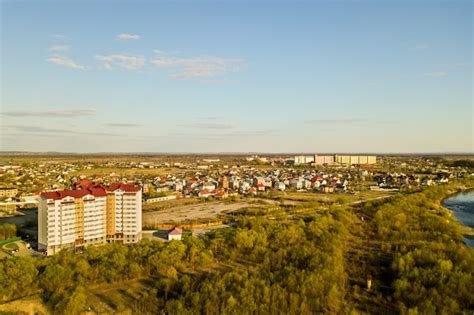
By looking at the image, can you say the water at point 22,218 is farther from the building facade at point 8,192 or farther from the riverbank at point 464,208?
the riverbank at point 464,208

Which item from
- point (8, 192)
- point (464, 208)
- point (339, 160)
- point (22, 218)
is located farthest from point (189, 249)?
Answer: point (339, 160)

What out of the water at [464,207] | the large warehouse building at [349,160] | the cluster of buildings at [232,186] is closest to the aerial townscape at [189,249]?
the water at [464,207]

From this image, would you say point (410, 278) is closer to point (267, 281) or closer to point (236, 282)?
point (267, 281)

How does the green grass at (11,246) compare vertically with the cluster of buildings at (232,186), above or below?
below

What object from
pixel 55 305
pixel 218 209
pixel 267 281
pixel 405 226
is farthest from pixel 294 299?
pixel 218 209

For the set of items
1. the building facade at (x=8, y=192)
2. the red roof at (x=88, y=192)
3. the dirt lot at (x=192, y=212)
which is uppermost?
the red roof at (x=88, y=192)

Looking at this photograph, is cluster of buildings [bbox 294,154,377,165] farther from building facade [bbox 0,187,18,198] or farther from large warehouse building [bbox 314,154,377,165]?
building facade [bbox 0,187,18,198]
